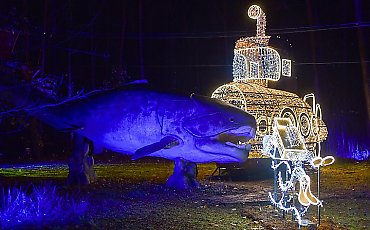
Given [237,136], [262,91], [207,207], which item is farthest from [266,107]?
[207,207]

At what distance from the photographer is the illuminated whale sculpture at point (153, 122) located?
40.5 ft

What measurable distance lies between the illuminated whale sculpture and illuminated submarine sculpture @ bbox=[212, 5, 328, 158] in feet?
13.8

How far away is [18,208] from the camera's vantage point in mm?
9047

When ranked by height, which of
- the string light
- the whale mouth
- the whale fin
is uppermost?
the string light

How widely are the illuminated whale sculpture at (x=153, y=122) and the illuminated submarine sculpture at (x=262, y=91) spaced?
4.22m

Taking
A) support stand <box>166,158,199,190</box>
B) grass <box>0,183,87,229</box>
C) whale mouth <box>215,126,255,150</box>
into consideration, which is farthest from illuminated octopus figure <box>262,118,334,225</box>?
grass <box>0,183,87,229</box>

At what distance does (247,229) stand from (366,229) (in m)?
2.07

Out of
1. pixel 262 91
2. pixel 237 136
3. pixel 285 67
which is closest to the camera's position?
pixel 237 136

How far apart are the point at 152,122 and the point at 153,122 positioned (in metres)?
0.02

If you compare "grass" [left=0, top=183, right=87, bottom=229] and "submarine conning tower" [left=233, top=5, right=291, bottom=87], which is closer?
"grass" [left=0, top=183, right=87, bottom=229]

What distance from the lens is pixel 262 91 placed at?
685 inches

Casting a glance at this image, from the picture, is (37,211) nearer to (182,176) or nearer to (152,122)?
(152,122)

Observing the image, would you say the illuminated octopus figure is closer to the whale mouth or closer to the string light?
the whale mouth

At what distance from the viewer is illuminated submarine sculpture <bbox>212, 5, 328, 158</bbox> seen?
1688 cm
